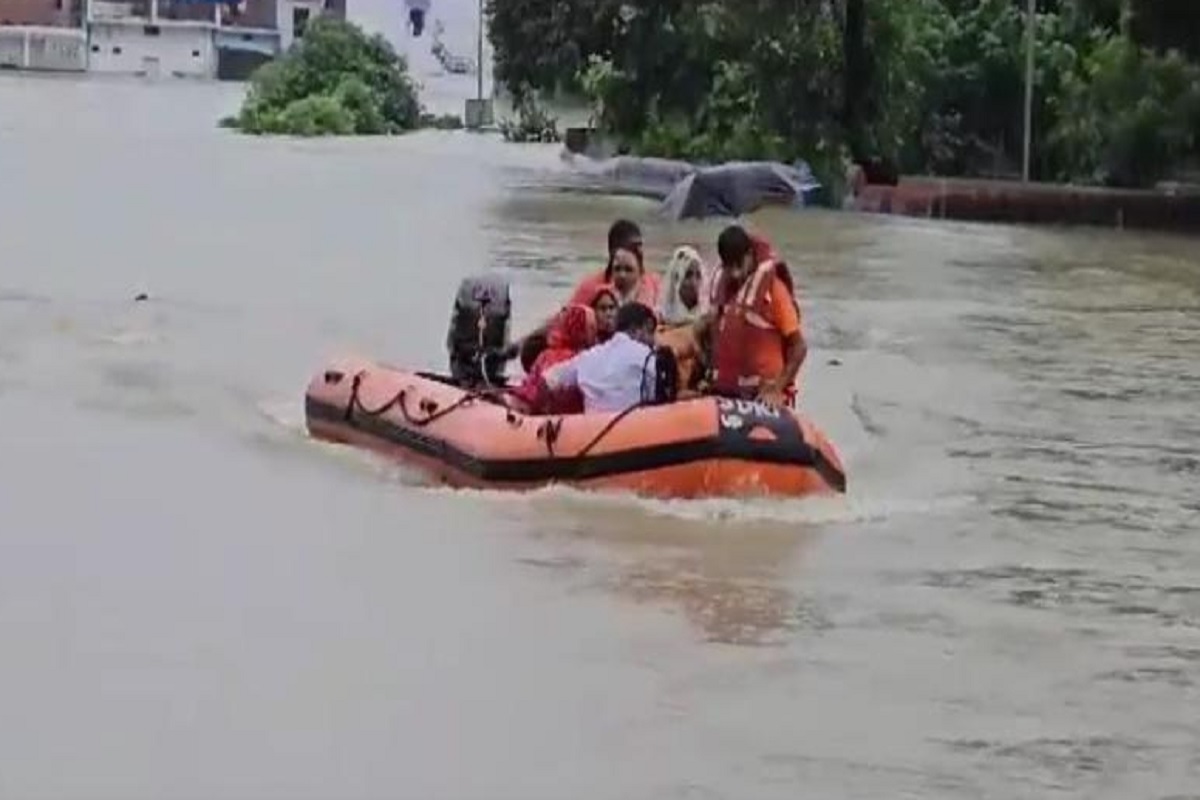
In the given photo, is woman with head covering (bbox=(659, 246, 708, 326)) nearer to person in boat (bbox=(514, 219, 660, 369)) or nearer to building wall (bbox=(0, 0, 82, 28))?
person in boat (bbox=(514, 219, 660, 369))

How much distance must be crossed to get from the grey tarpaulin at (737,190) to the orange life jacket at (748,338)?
2714 cm

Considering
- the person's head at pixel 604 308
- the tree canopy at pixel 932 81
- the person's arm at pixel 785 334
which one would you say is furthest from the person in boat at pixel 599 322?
the tree canopy at pixel 932 81

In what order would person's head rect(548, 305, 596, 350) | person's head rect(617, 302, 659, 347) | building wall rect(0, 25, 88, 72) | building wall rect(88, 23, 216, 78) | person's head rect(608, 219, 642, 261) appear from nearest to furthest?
1. person's head rect(617, 302, 659, 347)
2. person's head rect(608, 219, 642, 261)
3. person's head rect(548, 305, 596, 350)
4. building wall rect(0, 25, 88, 72)
5. building wall rect(88, 23, 216, 78)

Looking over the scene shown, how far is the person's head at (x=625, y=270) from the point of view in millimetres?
14617

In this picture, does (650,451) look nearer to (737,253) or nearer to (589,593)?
(737,253)

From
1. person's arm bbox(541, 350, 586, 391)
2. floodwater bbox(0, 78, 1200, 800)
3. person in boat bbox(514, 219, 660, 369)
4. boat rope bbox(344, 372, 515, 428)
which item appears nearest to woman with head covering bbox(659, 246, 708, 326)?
person in boat bbox(514, 219, 660, 369)

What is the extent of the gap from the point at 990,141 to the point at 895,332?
24.5 metres

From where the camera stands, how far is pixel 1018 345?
2384cm

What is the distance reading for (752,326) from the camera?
1412cm

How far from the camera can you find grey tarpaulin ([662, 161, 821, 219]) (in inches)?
1647

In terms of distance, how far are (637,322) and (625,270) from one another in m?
0.70

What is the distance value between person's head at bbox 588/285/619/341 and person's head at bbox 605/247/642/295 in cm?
5

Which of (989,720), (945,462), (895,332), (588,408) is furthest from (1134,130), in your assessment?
(989,720)

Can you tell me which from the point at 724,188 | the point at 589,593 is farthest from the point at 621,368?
the point at 724,188
